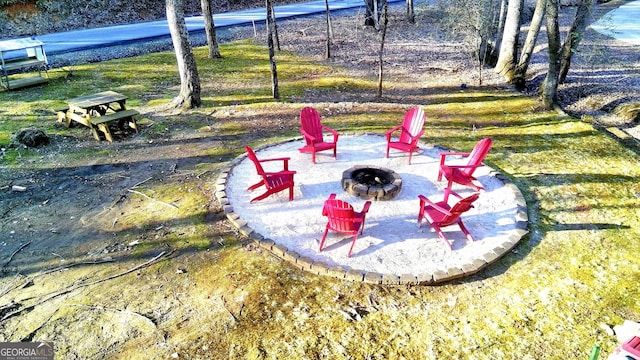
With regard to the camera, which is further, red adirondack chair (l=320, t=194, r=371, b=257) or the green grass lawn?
red adirondack chair (l=320, t=194, r=371, b=257)

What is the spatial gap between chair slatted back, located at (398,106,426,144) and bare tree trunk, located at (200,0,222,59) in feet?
26.7

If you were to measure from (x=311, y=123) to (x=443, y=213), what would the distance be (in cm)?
282

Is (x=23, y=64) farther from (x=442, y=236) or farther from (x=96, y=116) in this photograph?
(x=442, y=236)

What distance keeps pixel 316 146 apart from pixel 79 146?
169 inches

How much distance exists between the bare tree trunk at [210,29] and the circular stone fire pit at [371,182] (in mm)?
8589

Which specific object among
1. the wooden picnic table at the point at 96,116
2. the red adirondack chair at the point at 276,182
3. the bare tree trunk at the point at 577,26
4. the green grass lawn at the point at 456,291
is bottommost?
the green grass lawn at the point at 456,291

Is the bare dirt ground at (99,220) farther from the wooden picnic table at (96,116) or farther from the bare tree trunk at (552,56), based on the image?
the bare tree trunk at (552,56)

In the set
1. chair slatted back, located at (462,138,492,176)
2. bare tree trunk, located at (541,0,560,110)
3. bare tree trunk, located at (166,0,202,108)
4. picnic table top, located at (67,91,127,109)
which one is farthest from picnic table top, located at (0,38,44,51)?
bare tree trunk, located at (541,0,560,110)

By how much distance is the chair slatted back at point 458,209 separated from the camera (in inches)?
179

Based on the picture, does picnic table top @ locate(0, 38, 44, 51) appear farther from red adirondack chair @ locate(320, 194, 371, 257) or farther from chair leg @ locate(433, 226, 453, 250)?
chair leg @ locate(433, 226, 453, 250)

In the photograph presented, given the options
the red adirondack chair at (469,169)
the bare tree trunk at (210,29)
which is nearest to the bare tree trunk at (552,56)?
the red adirondack chair at (469,169)

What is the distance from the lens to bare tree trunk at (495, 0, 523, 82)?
11.1 m

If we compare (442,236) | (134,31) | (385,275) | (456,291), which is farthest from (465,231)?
(134,31)

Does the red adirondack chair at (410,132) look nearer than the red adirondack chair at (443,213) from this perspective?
No
